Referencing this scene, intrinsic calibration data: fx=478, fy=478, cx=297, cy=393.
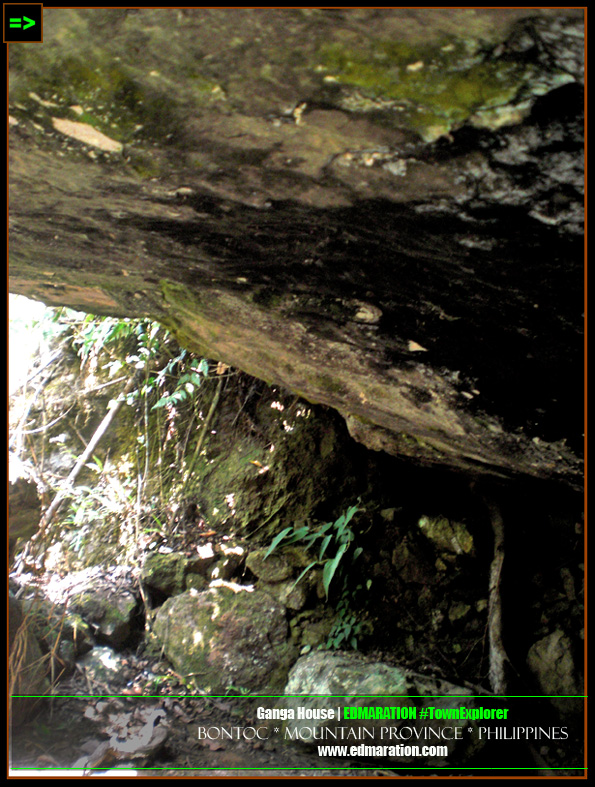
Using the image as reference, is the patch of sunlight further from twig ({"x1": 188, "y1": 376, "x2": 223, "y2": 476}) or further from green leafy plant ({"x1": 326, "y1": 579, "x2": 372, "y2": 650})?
green leafy plant ({"x1": 326, "y1": 579, "x2": 372, "y2": 650})

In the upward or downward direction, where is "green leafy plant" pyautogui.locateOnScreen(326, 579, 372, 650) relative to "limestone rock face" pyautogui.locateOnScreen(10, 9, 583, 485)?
downward

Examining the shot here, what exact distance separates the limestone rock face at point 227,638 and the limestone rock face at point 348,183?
2.36 m

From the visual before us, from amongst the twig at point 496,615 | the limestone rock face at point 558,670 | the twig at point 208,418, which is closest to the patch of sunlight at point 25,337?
the twig at point 208,418

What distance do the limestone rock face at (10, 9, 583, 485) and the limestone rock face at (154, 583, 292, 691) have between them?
236 cm

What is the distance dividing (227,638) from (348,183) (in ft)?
11.6

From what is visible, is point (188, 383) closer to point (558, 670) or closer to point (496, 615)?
point (496, 615)

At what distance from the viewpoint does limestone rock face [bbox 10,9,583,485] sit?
1.07 meters

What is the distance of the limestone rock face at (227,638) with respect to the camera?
11.9ft

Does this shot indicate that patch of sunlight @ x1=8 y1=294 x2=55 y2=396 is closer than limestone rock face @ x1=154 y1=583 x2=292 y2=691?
No

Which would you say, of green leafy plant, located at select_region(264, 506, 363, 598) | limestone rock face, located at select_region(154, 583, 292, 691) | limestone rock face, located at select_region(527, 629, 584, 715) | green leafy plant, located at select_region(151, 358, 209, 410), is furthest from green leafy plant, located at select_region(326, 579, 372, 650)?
green leafy plant, located at select_region(151, 358, 209, 410)

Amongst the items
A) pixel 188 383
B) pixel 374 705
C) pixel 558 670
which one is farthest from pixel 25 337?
pixel 558 670

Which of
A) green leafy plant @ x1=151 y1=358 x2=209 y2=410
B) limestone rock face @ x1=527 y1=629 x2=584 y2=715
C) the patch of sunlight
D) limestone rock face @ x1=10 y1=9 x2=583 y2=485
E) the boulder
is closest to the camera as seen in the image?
limestone rock face @ x1=10 y1=9 x2=583 y2=485

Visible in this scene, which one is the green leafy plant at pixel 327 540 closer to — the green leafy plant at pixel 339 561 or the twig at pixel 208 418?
the green leafy plant at pixel 339 561

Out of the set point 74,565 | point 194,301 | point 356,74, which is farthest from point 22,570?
point 356,74
